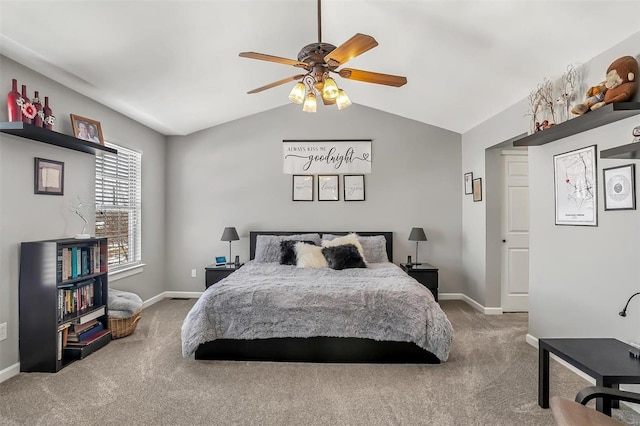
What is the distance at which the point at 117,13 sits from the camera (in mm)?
2426

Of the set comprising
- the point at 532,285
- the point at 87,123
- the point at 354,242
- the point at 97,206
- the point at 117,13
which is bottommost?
the point at 532,285

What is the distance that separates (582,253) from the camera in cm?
271

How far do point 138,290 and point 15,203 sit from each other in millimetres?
2143

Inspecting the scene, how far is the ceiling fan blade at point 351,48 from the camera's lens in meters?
2.04

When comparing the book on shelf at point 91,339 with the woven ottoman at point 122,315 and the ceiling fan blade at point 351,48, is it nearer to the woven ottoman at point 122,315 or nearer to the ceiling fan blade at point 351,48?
the woven ottoman at point 122,315

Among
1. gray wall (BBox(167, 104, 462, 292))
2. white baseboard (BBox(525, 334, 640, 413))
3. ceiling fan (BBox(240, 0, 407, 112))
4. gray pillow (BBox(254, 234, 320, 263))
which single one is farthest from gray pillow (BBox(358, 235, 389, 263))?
ceiling fan (BBox(240, 0, 407, 112))

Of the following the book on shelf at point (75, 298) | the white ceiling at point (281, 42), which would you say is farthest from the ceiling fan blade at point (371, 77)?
the book on shelf at point (75, 298)

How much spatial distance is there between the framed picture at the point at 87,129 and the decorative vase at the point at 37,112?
1.51 feet

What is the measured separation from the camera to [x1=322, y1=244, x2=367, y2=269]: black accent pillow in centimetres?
410

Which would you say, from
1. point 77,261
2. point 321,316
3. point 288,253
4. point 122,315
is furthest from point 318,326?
point 77,261

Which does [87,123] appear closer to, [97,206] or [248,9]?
[97,206]

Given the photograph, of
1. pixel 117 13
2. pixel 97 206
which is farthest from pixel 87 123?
pixel 117 13

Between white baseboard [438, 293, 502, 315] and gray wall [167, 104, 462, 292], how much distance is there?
0.10 m

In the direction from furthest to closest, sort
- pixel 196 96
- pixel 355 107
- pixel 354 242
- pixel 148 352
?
pixel 355 107 < pixel 354 242 < pixel 196 96 < pixel 148 352
